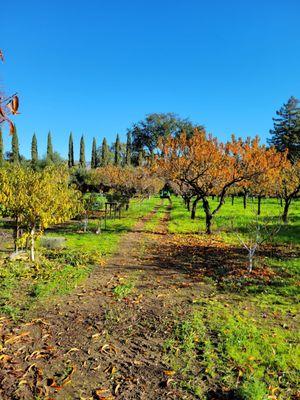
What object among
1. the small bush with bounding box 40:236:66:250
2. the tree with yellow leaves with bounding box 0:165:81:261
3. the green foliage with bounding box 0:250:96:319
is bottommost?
the green foliage with bounding box 0:250:96:319

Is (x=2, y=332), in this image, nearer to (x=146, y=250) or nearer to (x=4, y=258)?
(x=4, y=258)

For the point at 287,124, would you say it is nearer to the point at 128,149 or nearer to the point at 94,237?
the point at 128,149

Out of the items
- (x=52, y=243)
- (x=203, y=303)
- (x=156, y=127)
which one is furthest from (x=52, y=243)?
(x=156, y=127)

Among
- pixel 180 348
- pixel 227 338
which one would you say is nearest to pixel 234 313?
pixel 227 338

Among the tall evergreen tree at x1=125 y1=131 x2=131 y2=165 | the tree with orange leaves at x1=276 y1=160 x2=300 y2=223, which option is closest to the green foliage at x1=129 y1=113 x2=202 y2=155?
the tall evergreen tree at x1=125 y1=131 x2=131 y2=165

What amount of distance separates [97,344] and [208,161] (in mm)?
16494

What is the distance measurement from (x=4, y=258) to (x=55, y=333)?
7.08 metres

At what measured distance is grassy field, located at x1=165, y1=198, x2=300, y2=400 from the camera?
5.40 meters

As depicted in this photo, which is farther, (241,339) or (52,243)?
(52,243)

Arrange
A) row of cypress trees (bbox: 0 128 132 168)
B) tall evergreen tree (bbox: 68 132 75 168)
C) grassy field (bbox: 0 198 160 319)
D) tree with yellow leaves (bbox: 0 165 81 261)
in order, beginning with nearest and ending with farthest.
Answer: grassy field (bbox: 0 198 160 319), tree with yellow leaves (bbox: 0 165 81 261), row of cypress trees (bbox: 0 128 132 168), tall evergreen tree (bbox: 68 132 75 168)

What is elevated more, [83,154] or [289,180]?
[83,154]

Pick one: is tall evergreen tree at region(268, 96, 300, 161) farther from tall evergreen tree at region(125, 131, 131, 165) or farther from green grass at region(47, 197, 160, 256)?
green grass at region(47, 197, 160, 256)

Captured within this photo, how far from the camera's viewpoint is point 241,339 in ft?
22.6

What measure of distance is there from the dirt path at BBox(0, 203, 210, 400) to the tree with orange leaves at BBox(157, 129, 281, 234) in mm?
11591
